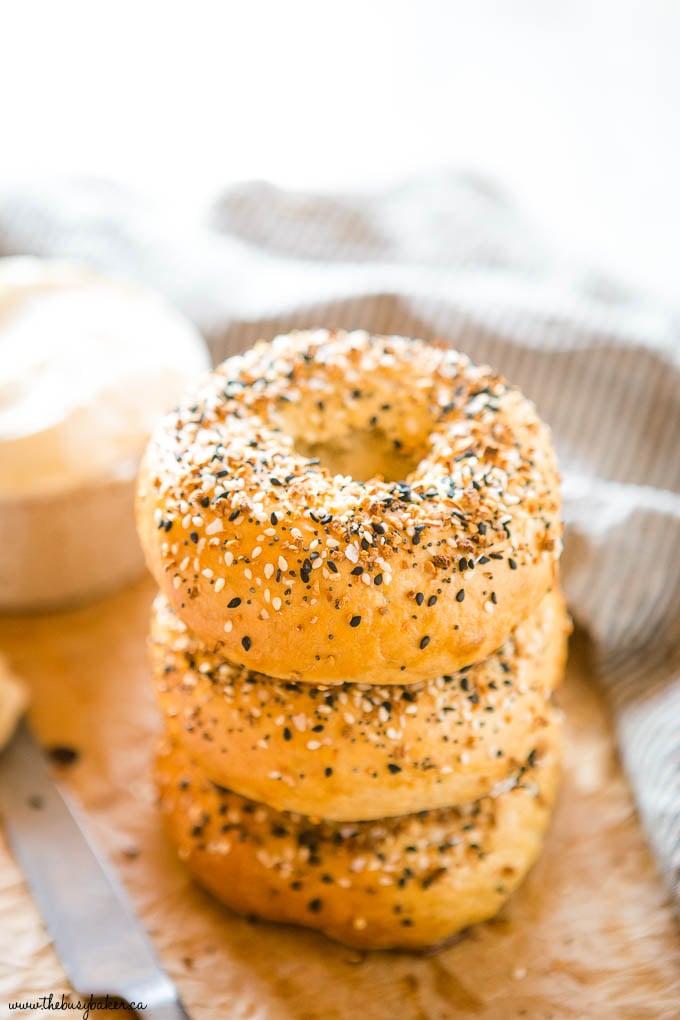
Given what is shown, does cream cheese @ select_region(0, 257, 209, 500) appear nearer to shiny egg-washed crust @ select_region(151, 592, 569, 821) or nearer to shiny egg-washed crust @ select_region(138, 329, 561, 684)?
shiny egg-washed crust @ select_region(138, 329, 561, 684)

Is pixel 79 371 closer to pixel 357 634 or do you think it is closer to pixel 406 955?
pixel 357 634

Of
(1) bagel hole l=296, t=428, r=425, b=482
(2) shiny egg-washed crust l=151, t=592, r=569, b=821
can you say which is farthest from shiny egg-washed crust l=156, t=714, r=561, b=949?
(1) bagel hole l=296, t=428, r=425, b=482

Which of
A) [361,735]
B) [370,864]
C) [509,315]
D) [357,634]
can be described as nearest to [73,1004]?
[370,864]

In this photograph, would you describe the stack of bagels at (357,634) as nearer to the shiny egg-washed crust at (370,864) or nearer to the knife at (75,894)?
the shiny egg-washed crust at (370,864)

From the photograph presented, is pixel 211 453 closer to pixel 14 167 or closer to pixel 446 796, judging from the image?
pixel 446 796

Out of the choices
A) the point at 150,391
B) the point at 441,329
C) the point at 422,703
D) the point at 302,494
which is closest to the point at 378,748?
the point at 422,703

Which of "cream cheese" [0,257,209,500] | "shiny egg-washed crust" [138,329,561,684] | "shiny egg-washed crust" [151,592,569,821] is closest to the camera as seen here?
"shiny egg-washed crust" [138,329,561,684]
